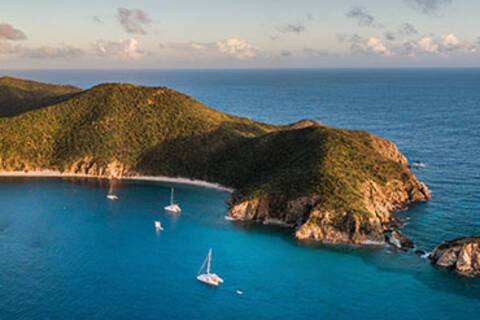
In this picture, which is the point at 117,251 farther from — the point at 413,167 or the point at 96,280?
the point at 413,167

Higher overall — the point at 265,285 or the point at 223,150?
A: the point at 223,150

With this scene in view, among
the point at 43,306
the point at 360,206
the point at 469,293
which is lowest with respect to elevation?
the point at 43,306

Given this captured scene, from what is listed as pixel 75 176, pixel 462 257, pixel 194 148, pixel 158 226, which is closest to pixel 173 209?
pixel 158 226

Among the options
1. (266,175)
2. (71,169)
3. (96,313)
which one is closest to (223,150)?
(266,175)

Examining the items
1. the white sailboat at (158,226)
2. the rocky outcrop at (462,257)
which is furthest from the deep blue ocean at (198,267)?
the rocky outcrop at (462,257)

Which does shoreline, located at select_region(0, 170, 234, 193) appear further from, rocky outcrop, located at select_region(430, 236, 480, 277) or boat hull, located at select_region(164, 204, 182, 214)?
rocky outcrop, located at select_region(430, 236, 480, 277)

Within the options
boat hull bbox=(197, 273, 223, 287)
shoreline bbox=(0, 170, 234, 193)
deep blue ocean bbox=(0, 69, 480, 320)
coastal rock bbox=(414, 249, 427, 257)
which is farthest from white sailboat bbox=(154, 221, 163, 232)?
coastal rock bbox=(414, 249, 427, 257)

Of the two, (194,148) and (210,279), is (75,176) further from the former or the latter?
(210,279)
